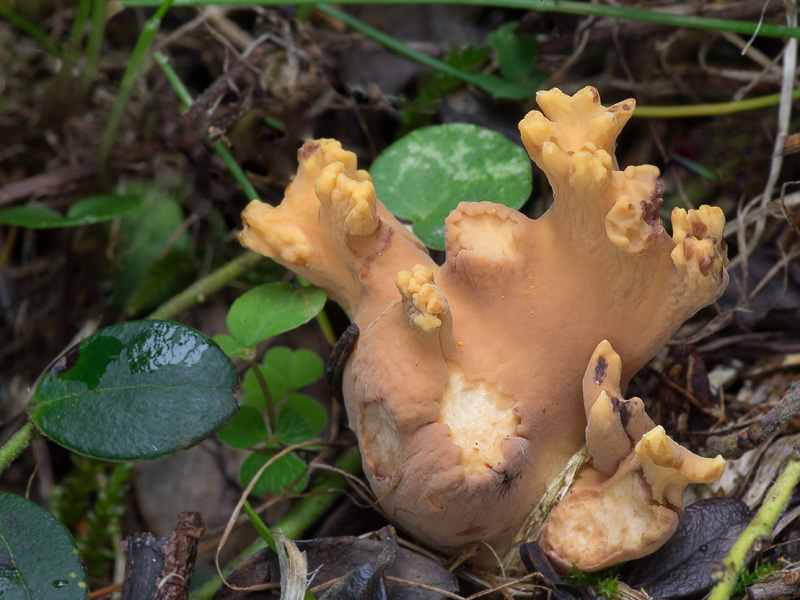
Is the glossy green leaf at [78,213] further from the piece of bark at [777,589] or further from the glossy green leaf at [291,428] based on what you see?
the piece of bark at [777,589]

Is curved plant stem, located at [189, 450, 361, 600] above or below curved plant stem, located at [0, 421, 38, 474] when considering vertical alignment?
below

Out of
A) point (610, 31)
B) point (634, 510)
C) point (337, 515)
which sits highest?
point (610, 31)

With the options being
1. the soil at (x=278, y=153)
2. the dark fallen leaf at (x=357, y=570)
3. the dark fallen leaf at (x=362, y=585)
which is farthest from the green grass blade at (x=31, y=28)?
the dark fallen leaf at (x=362, y=585)

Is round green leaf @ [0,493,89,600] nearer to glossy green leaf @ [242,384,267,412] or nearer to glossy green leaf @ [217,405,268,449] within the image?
glossy green leaf @ [217,405,268,449]

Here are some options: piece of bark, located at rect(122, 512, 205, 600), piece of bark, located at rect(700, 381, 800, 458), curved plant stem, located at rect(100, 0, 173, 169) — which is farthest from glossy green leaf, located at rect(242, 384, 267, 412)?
piece of bark, located at rect(700, 381, 800, 458)

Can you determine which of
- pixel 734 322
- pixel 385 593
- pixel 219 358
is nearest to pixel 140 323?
pixel 219 358

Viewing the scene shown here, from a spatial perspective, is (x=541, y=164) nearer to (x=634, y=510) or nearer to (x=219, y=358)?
(x=634, y=510)
